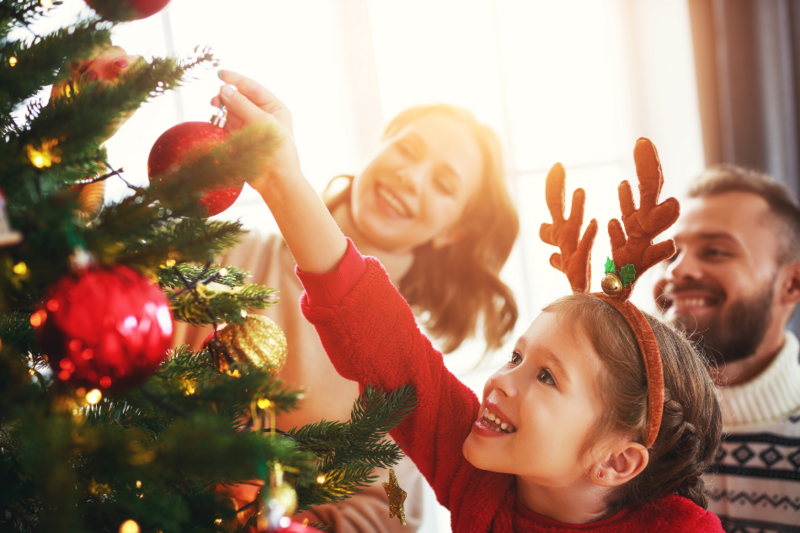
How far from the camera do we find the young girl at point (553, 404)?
0.75 m

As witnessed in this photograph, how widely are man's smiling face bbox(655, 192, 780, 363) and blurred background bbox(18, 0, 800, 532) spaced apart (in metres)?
Result: 0.64

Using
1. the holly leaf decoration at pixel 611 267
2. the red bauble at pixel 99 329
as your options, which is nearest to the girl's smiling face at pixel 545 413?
the holly leaf decoration at pixel 611 267

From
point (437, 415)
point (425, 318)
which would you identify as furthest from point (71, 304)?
point (425, 318)

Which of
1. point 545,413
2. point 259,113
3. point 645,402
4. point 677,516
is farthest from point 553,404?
point 259,113

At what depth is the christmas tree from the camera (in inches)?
13.9

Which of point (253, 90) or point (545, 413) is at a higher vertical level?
point (253, 90)

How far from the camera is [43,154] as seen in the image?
41cm

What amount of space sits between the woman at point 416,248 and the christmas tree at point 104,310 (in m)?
0.68

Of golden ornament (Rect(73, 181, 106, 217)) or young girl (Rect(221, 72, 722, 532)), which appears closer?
golden ornament (Rect(73, 181, 106, 217))

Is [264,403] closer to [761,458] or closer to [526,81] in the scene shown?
[761,458]

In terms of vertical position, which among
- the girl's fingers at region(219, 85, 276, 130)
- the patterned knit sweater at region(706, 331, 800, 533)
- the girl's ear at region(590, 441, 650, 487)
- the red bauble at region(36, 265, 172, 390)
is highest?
the girl's fingers at region(219, 85, 276, 130)

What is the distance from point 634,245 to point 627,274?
0.04 metres

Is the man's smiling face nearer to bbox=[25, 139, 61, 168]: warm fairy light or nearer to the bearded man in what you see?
the bearded man

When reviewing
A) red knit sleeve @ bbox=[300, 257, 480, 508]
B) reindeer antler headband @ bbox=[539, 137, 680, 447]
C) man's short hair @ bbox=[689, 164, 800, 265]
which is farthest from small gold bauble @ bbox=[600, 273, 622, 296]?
man's short hair @ bbox=[689, 164, 800, 265]
